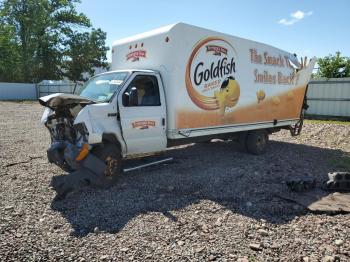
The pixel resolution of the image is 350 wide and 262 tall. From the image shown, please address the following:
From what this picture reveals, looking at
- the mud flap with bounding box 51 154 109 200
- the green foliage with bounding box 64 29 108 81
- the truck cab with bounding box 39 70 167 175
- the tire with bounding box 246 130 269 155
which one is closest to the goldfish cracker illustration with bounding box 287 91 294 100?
the tire with bounding box 246 130 269 155

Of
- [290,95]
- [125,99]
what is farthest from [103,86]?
[290,95]

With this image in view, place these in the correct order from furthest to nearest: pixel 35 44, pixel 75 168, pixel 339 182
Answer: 1. pixel 35 44
2. pixel 339 182
3. pixel 75 168

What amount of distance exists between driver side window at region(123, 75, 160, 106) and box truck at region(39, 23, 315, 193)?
0.07ft

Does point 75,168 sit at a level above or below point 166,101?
below

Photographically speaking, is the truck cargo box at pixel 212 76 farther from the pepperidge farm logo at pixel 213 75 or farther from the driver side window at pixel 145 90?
the driver side window at pixel 145 90

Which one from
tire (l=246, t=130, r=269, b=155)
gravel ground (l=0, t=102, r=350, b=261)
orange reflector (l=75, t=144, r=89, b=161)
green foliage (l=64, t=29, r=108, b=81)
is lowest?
gravel ground (l=0, t=102, r=350, b=261)

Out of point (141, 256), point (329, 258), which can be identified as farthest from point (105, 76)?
point (329, 258)

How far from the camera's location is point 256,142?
32.8 feet

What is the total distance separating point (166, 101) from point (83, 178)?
257 centimetres

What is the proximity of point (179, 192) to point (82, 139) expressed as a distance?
6.94 feet

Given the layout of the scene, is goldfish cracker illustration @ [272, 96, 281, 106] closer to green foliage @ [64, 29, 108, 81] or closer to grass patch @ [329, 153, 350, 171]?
grass patch @ [329, 153, 350, 171]

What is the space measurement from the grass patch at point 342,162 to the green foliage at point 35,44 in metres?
38.2

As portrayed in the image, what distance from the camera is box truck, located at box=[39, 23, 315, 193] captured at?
21.2ft

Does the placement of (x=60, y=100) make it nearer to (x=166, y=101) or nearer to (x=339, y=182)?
(x=166, y=101)
